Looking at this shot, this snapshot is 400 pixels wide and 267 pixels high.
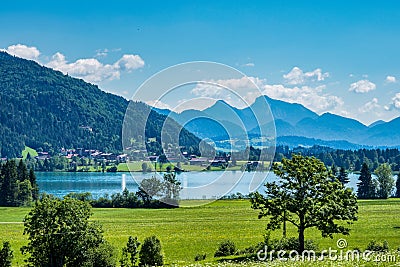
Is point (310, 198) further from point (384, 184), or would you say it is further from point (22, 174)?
point (22, 174)

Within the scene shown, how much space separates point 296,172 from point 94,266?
1398 centimetres

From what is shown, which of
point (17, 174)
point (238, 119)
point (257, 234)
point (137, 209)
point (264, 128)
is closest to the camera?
point (238, 119)

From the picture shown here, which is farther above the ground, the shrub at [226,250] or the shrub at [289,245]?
the shrub at [289,245]

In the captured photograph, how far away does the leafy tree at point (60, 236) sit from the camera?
1166 inches

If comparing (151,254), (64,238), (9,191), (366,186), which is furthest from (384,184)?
(64,238)

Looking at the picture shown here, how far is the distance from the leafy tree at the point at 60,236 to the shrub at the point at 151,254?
11.6ft

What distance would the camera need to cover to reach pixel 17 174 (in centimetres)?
11956

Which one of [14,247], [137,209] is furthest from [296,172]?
[137,209]

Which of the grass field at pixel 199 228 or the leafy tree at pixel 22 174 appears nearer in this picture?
the grass field at pixel 199 228

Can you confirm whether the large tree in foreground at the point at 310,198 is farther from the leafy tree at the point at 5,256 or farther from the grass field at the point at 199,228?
the leafy tree at the point at 5,256

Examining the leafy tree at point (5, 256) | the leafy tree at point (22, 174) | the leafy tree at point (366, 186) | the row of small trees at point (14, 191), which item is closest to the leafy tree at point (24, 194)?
the row of small trees at point (14, 191)

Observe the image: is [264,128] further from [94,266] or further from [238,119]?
[94,266]

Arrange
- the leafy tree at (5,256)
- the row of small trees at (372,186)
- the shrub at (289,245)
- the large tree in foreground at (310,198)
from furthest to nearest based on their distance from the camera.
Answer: the row of small trees at (372,186) < the shrub at (289,245) < the large tree in foreground at (310,198) < the leafy tree at (5,256)

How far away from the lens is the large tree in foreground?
33.7 metres
